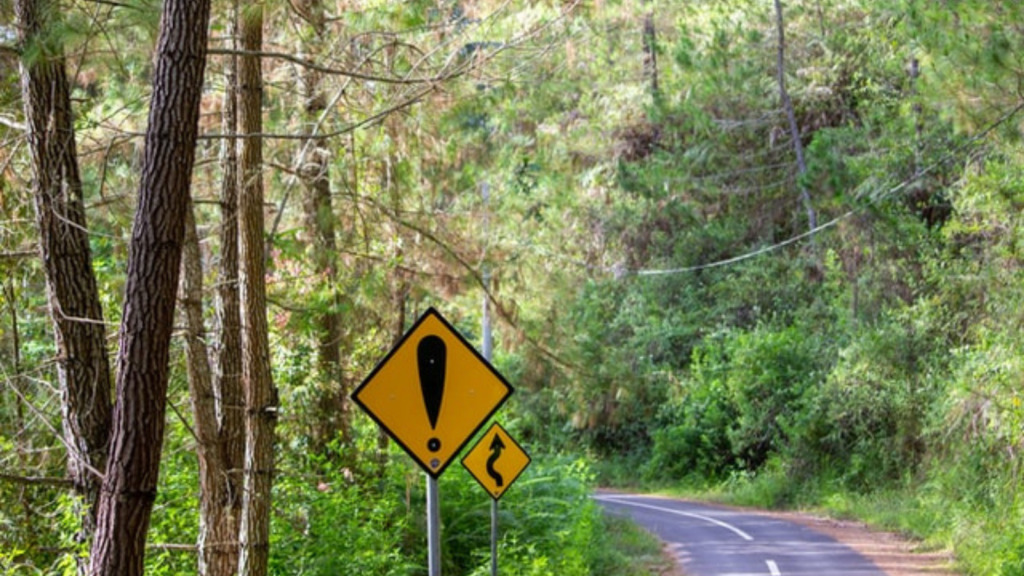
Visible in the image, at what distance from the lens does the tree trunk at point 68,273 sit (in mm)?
9242

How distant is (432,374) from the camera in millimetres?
7566

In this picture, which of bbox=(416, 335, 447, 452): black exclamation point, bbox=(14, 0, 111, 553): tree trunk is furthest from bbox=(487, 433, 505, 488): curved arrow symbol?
bbox=(416, 335, 447, 452): black exclamation point

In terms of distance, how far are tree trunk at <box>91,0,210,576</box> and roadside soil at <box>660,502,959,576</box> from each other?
13186 mm

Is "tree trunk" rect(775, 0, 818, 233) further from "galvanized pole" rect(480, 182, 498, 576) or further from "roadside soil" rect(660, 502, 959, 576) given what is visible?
"galvanized pole" rect(480, 182, 498, 576)

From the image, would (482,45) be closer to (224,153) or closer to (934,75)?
(224,153)

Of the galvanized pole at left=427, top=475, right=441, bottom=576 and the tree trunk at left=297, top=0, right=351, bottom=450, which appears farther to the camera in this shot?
the tree trunk at left=297, top=0, right=351, bottom=450

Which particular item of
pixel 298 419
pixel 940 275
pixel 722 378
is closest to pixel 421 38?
pixel 298 419

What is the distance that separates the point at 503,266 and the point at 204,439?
729 cm

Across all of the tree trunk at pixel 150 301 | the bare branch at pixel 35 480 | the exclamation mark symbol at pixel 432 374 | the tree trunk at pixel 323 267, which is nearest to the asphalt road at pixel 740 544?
the tree trunk at pixel 323 267

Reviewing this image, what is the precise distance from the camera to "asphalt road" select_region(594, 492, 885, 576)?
1947cm

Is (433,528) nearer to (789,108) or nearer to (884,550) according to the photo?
(884,550)

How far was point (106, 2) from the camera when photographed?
27.8ft

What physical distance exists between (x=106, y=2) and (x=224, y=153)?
377 cm

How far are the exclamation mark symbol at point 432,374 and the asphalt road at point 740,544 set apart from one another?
12523 mm
